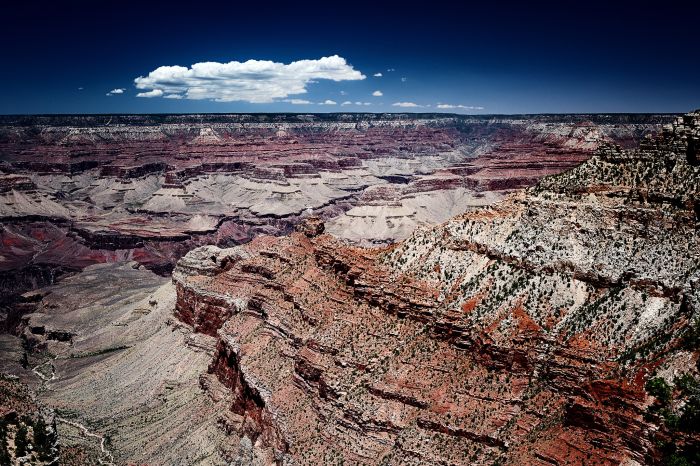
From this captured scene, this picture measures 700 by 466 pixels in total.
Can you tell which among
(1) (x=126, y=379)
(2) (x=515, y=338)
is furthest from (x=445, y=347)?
(1) (x=126, y=379)

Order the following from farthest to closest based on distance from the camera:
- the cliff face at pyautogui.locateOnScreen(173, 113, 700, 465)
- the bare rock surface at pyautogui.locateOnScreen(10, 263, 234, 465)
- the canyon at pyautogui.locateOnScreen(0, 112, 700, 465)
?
the bare rock surface at pyautogui.locateOnScreen(10, 263, 234, 465), the canyon at pyautogui.locateOnScreen(0, 112, 700, 465), the cliff face at pyautogui.locateOnScreen(173, 113, 700, 465)

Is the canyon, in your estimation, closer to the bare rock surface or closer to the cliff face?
the cliff face

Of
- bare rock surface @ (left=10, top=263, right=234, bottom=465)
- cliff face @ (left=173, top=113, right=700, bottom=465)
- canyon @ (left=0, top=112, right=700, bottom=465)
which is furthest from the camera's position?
bare rock surface @ (left=10, top=263, right=234, bottom=465)

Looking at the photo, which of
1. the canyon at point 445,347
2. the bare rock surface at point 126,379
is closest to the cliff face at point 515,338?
the canyon at point 445,347

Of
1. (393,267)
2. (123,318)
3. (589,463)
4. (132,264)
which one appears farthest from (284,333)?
(132,264)

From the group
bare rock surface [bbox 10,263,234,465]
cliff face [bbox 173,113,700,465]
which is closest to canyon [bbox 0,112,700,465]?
cliff face [bbox 173,113,700,465]

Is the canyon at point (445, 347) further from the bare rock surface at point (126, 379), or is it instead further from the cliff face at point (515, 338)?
the bare rock surface at point (126, 379)

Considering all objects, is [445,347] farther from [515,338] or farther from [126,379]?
[126,379]

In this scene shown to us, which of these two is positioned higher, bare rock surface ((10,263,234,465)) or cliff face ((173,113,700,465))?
cliff face ((173,113,700,465))

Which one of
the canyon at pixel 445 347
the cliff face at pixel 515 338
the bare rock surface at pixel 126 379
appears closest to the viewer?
the cliff face at pixel 515 338

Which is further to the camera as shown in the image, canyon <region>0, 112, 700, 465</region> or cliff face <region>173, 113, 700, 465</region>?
canyon <region>0, 112, 700, 465</region>

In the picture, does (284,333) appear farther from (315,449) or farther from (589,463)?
(589,463)
